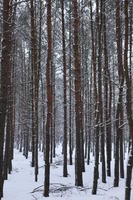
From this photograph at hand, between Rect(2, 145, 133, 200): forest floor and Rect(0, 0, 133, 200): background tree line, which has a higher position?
Rect(0, 0, 133, 200): background tree line

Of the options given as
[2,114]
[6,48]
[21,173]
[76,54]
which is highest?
[76,54]

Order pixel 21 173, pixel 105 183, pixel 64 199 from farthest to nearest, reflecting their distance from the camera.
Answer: pixel 21 173, pixel 105 183, pixel 64 199

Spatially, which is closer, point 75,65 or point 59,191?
point 59,191

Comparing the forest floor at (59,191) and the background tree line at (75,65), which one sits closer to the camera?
the background tree line at (75,65)

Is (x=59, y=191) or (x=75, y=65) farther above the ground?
(x=75, y=65)

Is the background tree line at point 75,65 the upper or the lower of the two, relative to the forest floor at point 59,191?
upper

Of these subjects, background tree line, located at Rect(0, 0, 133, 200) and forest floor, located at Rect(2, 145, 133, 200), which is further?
forest floor, located at Rect(2, 145, 133, 200)

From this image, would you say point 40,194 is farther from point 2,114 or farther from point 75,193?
point 2,114

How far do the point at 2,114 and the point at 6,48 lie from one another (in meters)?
1.61

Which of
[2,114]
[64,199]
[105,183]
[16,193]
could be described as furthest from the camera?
[105,183]

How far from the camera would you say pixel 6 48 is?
21.6ft

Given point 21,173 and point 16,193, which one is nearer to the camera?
point 16,193

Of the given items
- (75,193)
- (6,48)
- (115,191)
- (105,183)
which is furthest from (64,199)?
(6,48)

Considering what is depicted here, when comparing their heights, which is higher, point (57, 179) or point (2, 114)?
point (2, 114)
